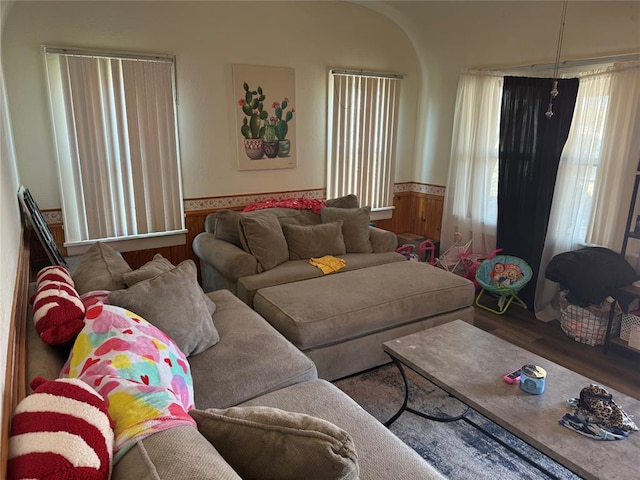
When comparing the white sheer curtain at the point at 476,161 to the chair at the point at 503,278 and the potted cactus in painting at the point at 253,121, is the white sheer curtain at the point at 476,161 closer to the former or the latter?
the chair at the point at 503,278

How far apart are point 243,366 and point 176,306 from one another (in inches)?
15.6

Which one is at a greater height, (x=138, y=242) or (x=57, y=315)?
(x=57, y=315)

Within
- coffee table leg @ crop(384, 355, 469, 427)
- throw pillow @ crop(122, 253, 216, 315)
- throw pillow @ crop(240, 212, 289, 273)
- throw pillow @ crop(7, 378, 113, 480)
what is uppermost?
throw pillow @ crop(7, 378, 113, 480)

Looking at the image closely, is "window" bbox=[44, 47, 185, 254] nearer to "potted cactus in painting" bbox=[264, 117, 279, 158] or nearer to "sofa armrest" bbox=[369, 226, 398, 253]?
"potted cactus in painting" bbox=[264, 117, 279, 158]

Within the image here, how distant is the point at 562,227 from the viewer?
364cm

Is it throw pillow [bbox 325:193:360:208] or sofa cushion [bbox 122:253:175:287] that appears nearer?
sofa cushion [bbox 122:253:175:287]

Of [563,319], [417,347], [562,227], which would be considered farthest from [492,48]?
[417,347]

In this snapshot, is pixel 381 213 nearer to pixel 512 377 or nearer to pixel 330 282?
pixel 330 282

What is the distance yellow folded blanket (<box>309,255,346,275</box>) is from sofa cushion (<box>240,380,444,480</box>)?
1.51 m

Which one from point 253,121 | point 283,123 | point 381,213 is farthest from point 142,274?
point 381,213

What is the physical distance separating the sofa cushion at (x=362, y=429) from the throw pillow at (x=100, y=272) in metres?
0.85

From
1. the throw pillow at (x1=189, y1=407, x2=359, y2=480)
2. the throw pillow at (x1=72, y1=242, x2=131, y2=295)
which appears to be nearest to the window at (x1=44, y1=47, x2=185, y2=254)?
the throw pillow at (x1=72, y1=242, x2=131, y2=295)

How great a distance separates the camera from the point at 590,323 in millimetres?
3195

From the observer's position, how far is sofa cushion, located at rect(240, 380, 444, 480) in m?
1.35
